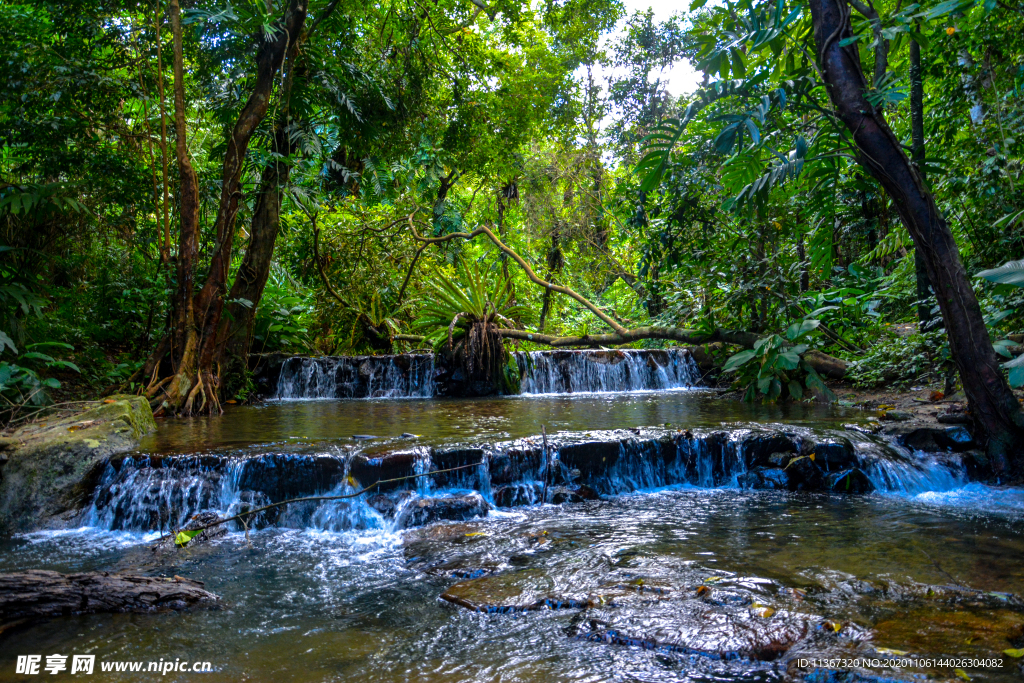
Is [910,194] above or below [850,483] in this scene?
above

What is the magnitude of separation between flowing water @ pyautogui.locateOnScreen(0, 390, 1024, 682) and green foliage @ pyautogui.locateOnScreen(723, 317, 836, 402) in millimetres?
740

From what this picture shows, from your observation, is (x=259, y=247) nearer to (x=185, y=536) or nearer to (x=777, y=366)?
(x=185, y=536)

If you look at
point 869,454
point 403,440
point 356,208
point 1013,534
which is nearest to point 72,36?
point 356,208

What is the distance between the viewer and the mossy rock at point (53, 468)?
4.43 m

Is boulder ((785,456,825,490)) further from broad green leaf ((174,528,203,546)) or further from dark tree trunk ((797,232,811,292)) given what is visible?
broad green leaf ((174,528,203,546))

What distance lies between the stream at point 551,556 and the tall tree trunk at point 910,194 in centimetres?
105

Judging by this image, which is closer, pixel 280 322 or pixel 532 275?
pixel 532 275

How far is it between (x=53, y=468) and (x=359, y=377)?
520cm

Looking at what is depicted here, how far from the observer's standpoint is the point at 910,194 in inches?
165

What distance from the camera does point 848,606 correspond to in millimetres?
2629

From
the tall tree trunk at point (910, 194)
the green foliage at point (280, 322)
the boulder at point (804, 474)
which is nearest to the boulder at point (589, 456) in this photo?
the boulder at point (804, 474)

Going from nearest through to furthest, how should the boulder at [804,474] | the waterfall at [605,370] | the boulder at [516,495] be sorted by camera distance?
the boulder at [516,495]
the boulder at [804,474]
the waterfall at [605,370]

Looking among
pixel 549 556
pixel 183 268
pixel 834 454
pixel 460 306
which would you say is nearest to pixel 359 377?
pixel 460 306

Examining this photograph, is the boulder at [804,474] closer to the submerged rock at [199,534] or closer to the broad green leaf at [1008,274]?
the broad green leaf at [1008,274]
